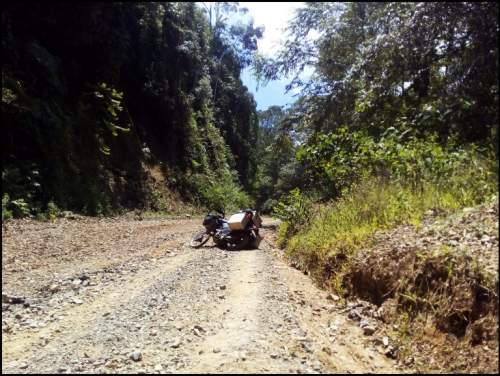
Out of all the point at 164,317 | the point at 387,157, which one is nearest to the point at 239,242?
the point at 387,157

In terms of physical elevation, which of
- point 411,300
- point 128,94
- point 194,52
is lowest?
point 411,300

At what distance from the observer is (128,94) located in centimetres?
2088

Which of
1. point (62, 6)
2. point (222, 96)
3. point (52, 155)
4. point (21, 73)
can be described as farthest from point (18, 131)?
point (222, 96)

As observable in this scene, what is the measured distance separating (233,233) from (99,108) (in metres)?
8.73

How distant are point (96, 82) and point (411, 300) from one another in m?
14.8

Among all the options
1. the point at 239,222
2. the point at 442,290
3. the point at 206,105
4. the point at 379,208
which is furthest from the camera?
the point at 206,105

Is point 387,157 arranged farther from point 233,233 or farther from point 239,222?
point 233,233

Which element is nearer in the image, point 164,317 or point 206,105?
point 164,317

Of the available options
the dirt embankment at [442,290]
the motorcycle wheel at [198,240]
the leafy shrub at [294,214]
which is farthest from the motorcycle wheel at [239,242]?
the dirt embankment at [442,290]

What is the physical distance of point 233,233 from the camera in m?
9.92

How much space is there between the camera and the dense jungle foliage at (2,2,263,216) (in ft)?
38.5

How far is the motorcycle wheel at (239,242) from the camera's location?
32.3 feet

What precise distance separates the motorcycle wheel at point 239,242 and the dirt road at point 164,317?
1.70 metres

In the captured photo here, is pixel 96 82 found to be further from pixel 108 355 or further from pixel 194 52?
pixel 108 355
